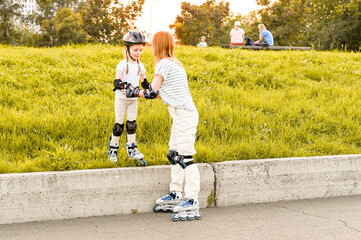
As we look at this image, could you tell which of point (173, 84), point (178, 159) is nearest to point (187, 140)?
point (178, 159)

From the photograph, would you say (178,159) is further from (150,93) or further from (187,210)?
(150,93)

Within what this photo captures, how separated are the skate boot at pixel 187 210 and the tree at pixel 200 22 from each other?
31899 millimetres

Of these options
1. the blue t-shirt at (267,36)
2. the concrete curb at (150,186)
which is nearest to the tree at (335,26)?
the blue t-shirt at (267,36)

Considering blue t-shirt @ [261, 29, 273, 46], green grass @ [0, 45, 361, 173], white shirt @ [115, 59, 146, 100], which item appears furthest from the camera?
blue t-shirt @ [261, 29, 273, 46]

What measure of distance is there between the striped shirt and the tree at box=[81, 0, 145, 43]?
28804mm

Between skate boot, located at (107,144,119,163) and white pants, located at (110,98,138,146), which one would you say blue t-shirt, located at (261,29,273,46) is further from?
skate boot, located at (107,144,119,163)

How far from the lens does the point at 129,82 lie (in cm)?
421

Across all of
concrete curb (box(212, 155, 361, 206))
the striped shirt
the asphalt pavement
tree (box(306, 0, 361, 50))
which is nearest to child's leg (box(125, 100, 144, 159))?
the striped shirt

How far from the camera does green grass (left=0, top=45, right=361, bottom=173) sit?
15.4 feet

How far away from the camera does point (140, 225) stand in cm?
370

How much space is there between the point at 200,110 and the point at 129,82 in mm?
2045

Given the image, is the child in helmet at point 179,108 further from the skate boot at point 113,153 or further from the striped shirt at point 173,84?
the skate boot at point 113,153

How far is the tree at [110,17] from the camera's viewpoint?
3191 cm

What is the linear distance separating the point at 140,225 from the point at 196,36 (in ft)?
109
